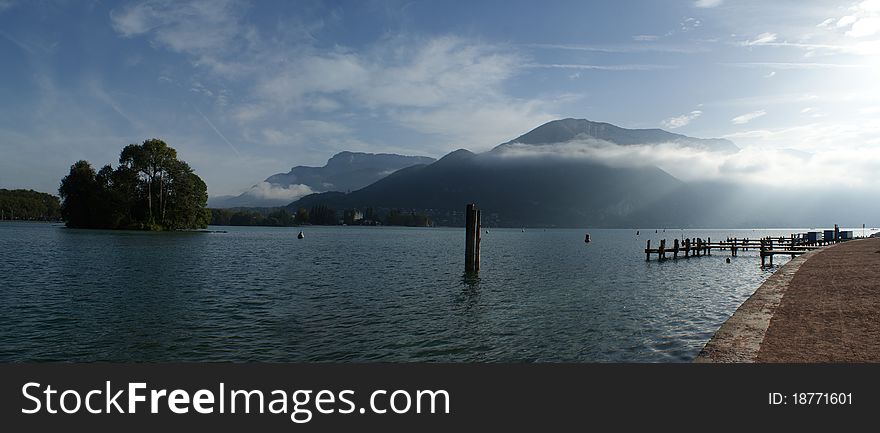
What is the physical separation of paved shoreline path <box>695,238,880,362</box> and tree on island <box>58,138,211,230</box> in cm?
12173

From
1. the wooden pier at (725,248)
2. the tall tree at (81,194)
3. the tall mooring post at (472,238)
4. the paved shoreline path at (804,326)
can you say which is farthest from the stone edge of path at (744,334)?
the tall tree at (81,194)

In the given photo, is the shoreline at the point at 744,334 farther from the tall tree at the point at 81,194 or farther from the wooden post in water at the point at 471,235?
the tall tree at the point at 81,194

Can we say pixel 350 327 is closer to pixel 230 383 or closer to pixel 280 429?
pixel 230 383

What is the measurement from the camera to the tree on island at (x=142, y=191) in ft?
378

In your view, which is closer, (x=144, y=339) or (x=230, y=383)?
(x=230, y=383)

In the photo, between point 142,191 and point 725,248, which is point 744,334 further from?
point 142,191

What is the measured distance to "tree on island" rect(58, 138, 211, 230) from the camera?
378 ft

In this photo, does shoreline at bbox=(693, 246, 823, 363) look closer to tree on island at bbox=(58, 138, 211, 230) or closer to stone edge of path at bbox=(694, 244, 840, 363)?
stone edge of path at bbox=(694, 244, 840, 363)

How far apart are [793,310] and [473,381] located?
11.0 m

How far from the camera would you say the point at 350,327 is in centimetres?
1836

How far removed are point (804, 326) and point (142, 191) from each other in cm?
13101

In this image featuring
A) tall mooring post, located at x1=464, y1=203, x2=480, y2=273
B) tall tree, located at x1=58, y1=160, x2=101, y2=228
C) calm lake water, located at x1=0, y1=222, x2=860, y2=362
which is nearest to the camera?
calm lake water, located at x1=0, y1=222, x2=860, y2=362

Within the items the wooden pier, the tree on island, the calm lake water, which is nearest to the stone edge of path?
the calm lake water

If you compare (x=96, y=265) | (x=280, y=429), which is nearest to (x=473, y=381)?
(x=280, y=429)
